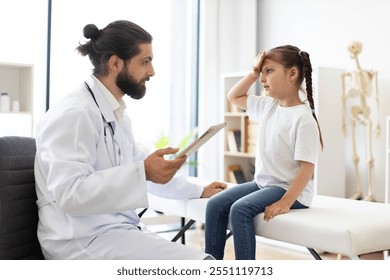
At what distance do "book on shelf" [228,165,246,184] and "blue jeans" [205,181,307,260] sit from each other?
213cm

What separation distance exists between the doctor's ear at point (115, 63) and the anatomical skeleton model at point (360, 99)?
219cm

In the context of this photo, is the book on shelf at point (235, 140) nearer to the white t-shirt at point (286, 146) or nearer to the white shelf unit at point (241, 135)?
the white shelf unit at point (241, 135)

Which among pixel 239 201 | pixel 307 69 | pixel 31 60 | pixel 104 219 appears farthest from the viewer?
pixel 31 60

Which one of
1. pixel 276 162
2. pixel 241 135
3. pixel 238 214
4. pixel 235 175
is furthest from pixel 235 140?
pixel 238 214

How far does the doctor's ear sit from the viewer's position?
1649mm

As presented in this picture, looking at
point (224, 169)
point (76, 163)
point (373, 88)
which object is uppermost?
point (373, 88)

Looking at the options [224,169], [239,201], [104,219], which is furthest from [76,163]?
[224,169]

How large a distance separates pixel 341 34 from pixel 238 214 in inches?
93.4

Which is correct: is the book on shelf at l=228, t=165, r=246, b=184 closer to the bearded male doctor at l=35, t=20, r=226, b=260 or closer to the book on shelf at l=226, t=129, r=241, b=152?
the book on shelf at l=226, t=129, r=241, b=152

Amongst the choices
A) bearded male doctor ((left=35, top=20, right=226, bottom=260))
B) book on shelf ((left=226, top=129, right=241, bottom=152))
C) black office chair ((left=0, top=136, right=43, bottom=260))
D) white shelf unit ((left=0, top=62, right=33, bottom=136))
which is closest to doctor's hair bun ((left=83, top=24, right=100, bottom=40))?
bearded male doctor ((left=35, top=20, right=226, bottom=260))

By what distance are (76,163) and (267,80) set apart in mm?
959

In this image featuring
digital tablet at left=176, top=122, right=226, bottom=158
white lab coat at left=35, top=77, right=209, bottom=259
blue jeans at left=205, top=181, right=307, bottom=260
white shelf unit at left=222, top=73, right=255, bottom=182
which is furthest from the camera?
white shelf unit at left=222, top=73, right=255, bottom=182
